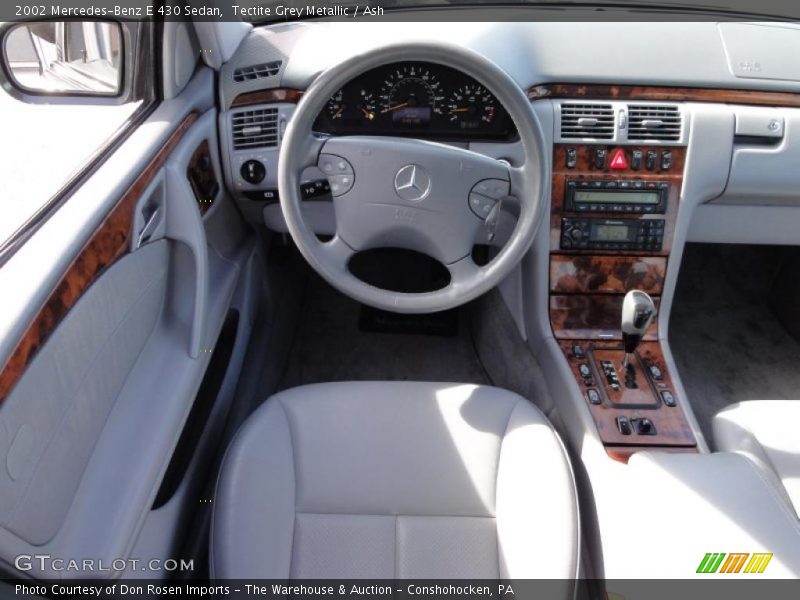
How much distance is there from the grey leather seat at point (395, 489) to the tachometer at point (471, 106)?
27.2 inches

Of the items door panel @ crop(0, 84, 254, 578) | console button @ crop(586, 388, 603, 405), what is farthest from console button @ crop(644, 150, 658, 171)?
door panel @ crop(0, 84, 254, 578)

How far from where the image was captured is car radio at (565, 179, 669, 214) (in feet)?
5.89

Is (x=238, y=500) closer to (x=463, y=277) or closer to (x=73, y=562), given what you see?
(x=73, y=562)

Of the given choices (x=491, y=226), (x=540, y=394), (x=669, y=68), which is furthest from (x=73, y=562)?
(x=669, y=68)

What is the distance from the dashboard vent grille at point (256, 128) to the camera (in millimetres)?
1775

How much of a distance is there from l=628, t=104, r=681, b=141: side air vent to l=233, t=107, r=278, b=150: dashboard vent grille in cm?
94

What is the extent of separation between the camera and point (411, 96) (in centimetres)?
168

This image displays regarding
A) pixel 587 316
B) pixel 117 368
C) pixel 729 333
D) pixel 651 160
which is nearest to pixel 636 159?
pixel 651 160

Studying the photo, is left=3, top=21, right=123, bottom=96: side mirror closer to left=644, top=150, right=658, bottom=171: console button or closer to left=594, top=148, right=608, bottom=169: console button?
left=594, top=148, right=608, bottom=169: console button

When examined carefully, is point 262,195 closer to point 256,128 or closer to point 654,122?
point 256,128

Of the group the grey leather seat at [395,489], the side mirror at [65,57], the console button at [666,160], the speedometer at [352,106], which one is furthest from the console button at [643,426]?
the side mirror at [65,57]

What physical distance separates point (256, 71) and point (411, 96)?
427 mm

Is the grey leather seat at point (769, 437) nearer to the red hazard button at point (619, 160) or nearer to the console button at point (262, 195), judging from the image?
the red hazard button at point (619, 160)

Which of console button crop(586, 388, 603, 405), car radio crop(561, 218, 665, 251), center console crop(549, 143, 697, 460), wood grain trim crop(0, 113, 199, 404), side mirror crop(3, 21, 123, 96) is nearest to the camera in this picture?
wood grain trim crop(0, 113, 199, 404)
